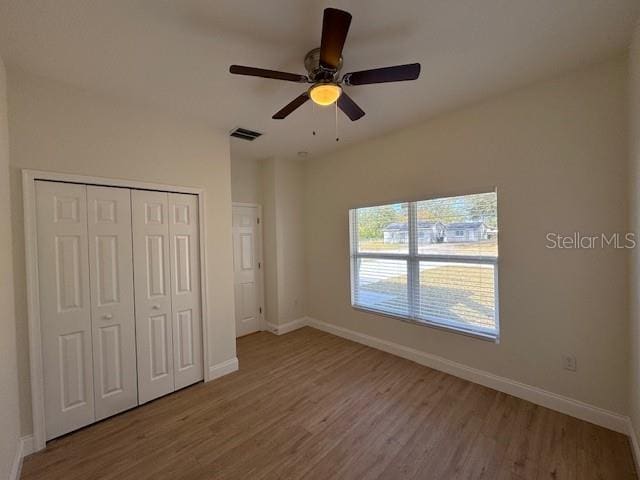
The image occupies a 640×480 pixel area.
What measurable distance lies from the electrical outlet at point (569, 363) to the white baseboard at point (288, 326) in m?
3.18

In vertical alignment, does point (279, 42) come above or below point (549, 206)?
above

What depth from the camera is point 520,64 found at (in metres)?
1.94

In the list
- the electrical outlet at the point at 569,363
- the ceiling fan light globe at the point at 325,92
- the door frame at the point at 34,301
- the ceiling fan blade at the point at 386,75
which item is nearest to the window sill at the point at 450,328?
the electrical outlet at the point at 569,363

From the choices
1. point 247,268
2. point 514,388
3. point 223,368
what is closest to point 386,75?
point 514,388

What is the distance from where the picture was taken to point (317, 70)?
5.38 ft

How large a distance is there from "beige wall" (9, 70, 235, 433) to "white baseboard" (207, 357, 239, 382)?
6 cm

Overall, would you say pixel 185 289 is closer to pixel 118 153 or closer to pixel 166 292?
pixel 166 292

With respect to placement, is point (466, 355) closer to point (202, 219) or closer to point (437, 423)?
point (437, 423)

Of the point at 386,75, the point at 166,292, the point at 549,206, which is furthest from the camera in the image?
the point at 166,292

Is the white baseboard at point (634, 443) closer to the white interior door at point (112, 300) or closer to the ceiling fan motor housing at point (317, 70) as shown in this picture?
the ceiling fan motor housing at point (317, 70)

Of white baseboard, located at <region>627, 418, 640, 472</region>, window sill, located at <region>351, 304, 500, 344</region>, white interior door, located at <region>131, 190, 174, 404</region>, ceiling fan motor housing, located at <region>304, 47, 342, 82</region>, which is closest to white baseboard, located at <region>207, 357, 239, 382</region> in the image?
white interior door, located at <region>131, 190, 174, 404</region>

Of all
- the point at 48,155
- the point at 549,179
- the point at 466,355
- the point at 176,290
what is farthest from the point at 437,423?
the point at 48,155

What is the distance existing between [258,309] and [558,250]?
3792mm

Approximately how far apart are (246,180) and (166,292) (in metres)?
2.16
